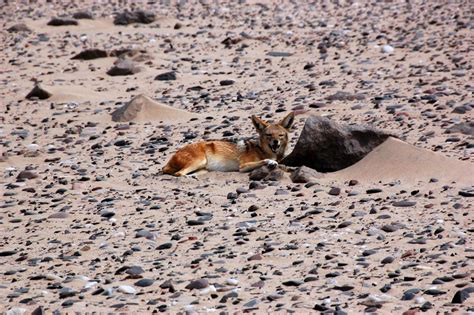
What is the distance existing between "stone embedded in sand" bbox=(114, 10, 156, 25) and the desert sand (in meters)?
0.06

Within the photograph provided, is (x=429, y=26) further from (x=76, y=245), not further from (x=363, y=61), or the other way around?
(x=76, y=245)

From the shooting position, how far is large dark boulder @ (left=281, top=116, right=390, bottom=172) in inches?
416

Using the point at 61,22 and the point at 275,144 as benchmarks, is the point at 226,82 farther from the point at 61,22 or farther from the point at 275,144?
the point at 61,22

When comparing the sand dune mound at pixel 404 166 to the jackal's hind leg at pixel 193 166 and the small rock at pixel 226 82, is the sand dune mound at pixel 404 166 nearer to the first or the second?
the jackal's hind leg at pixel 193 166

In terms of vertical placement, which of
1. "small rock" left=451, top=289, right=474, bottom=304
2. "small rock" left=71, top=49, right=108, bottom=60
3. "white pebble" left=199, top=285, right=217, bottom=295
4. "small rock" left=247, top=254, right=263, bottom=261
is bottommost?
"small rock" left=71, top=49, right=108, bottom=60

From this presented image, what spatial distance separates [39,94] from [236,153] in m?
4.57

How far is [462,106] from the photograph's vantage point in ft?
40.1

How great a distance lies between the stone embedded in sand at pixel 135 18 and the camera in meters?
19.6

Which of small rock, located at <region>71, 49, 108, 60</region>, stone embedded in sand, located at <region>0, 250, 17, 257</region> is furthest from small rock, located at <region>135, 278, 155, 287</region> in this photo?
small rock, located at <region>71, 49, 108, 60</region>

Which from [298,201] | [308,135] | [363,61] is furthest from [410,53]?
[298,201]

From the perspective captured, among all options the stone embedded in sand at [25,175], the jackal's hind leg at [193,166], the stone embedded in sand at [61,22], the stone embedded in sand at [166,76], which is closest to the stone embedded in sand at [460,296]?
the jackal's hind leg at [193,166]

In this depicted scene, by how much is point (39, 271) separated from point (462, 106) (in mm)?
5985

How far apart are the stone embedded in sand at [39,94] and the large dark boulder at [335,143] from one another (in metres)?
5.26

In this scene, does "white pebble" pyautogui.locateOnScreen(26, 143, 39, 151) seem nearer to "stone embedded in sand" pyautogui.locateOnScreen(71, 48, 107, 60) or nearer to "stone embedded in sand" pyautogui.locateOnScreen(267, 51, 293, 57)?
"stone embedded in sand" pyautogui.locateOnScreen(71, 48, 107, 60)
